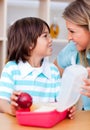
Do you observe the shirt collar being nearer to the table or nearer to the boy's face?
the boy's face

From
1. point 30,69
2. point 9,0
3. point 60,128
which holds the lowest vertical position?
point 60,128

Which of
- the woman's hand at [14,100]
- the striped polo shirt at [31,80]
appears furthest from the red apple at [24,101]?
the striped polo shirt at [31,80]

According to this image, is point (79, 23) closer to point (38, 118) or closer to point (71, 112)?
point (71, 112)

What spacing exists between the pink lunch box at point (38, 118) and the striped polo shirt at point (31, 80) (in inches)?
14.7

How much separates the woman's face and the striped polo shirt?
20cm

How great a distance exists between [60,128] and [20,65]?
1.84 ft

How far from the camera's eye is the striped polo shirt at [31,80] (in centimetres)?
139

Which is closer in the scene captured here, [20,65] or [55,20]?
[20,65]

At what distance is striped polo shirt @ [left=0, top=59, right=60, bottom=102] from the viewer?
4.58 feet

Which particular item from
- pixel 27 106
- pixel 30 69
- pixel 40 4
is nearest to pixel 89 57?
pixel 30 69

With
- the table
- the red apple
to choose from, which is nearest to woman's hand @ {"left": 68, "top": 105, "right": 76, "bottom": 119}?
the table

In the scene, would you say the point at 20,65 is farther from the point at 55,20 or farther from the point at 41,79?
the point at 55,20

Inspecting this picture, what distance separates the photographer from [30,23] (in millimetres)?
1562

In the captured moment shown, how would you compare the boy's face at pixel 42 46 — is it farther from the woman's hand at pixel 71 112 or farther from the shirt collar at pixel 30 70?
the woman's hand at pixel 71 112
